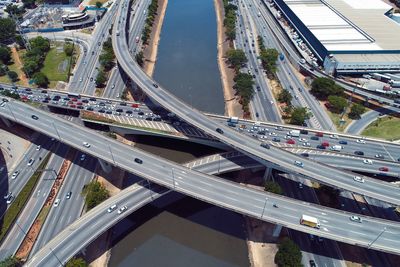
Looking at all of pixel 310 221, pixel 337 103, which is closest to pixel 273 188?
pixel 310 221

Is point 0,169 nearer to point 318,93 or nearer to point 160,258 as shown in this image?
point 160,258

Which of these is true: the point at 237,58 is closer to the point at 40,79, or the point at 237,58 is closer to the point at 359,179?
the point at 359,179

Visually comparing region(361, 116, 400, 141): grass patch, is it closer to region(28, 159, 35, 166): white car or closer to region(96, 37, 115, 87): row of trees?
region(96, 37, 115, 87): row of trees

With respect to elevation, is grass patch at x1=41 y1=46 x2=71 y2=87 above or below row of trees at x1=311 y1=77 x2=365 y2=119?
below

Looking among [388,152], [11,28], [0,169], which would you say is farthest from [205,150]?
[11,28]

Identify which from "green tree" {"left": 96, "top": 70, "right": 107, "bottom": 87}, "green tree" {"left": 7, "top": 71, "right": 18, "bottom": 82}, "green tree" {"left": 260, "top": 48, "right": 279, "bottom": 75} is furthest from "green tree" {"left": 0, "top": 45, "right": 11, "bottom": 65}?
"green tree" {"left": 260, "top": 48, "right": 279, "bottom": 75}

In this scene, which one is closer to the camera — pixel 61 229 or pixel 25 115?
pixel 61 229
